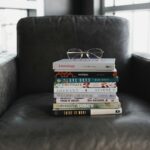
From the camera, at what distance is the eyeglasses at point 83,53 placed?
63.6 inches

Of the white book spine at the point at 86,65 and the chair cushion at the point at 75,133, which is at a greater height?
Result: the white book spine at the point at 86,65

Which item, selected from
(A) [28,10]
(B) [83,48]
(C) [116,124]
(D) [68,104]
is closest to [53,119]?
(D) [68,104]

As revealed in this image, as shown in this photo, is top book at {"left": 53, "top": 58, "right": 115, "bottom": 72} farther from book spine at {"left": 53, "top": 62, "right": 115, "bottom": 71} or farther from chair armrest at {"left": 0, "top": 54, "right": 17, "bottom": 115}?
chair armrest at {"left": 0, "top": 54, "right": 17, "bottom": 115}

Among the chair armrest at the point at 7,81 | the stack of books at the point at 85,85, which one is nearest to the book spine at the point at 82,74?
the stack of books at the point at 85,85

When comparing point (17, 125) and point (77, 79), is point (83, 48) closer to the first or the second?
point (77, 79)

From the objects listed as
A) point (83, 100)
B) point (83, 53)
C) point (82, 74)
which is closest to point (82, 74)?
point (82, 74)

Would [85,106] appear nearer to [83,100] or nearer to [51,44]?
[83,100]

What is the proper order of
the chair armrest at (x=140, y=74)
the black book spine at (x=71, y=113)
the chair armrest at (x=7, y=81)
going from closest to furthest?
the black book spine at (x=71, y=113)
the chair armrest at (x=7, y=81)
the chair armrest at (x=140, y=74)

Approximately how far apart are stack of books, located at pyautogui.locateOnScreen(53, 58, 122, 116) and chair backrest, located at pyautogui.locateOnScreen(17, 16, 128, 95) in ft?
1.32

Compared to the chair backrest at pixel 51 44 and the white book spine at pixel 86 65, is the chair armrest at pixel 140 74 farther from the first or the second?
the white book spine at pixel 86 65

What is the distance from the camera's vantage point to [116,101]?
1241mm

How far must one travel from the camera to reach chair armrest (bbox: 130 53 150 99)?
1.47 meters

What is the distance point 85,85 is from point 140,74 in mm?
428

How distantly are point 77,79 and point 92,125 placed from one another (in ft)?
0.78
